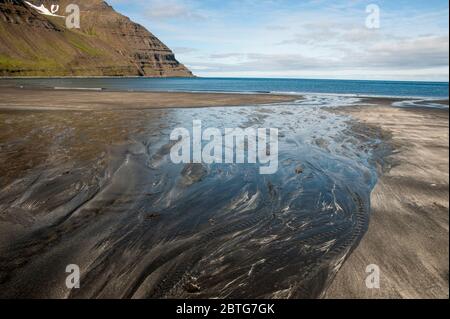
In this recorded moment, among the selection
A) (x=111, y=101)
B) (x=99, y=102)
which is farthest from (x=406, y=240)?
(x=111, y=101)

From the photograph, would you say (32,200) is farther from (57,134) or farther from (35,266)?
(57,134)

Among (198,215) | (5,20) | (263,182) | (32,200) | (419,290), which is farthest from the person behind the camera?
(5,20)

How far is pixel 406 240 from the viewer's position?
19.8 ft

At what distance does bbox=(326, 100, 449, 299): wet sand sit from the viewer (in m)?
4.67

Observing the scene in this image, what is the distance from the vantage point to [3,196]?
314 inches

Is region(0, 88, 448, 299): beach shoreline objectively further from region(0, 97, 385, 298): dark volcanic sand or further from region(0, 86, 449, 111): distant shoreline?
region(0, 86, 449, 111): distant shoreline

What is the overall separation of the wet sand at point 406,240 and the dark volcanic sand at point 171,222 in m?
0.31

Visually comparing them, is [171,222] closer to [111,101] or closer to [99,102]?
[99,102]

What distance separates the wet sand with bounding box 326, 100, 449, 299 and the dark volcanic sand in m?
0.31

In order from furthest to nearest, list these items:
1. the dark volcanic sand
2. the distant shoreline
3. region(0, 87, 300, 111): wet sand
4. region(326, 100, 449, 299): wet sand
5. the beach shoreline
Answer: the distant shoreline → region(0, 87, 300, 111): wet sand → the beach shoreline → the dark volcanic sand → region(326, 100, 449, 299): wet sand

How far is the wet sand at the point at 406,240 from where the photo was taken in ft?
15.3

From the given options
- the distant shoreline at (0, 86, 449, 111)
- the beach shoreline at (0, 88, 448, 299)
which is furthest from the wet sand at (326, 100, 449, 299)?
the distant shoreline at (0, 86, 449, 111)

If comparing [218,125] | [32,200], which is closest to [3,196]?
[32,200]

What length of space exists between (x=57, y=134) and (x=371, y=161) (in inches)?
548
